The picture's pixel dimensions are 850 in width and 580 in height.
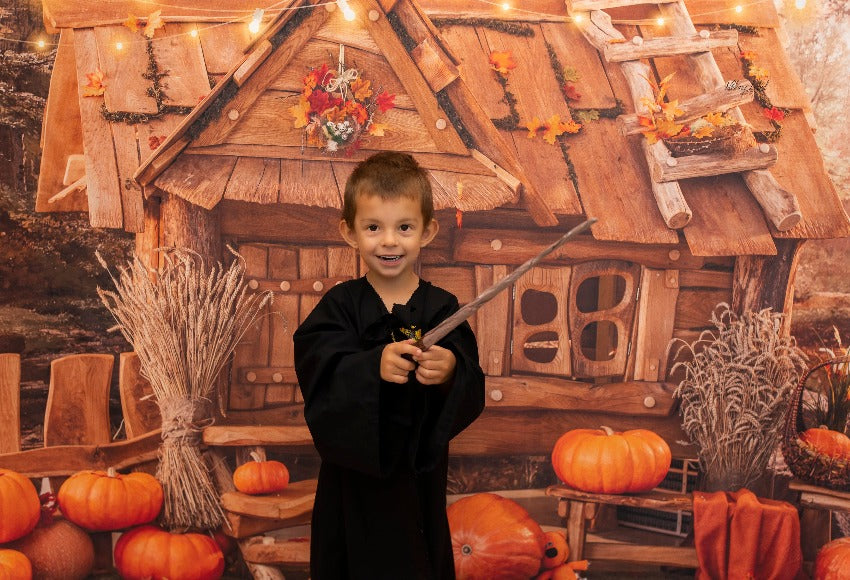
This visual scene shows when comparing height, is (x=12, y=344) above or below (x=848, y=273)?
below

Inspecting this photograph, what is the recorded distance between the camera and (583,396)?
12.6ft

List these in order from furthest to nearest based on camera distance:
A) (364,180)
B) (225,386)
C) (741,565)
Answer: (225,386) → (741,565) → (364,180)

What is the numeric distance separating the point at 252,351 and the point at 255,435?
40 cm

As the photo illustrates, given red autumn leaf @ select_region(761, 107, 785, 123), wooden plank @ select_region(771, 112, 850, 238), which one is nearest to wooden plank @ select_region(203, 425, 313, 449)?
wooden plank @ select_region(771, 112, 850, 238)

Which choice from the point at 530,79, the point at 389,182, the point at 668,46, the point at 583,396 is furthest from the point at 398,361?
the point at 668,46

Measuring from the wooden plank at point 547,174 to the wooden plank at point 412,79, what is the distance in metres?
0.27

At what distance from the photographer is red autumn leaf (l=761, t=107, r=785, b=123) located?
3.78 meters

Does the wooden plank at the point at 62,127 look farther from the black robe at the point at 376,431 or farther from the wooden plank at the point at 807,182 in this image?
the wooden plank at the point at 807,182

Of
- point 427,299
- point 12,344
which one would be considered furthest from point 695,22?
point 12,344

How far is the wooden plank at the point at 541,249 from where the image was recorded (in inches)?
148

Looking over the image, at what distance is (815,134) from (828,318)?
2.90 ft

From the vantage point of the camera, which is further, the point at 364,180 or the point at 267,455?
the point at 267,455

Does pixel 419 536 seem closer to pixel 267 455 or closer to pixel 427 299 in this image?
pixel 427 299

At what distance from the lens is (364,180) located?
2.29 meters
